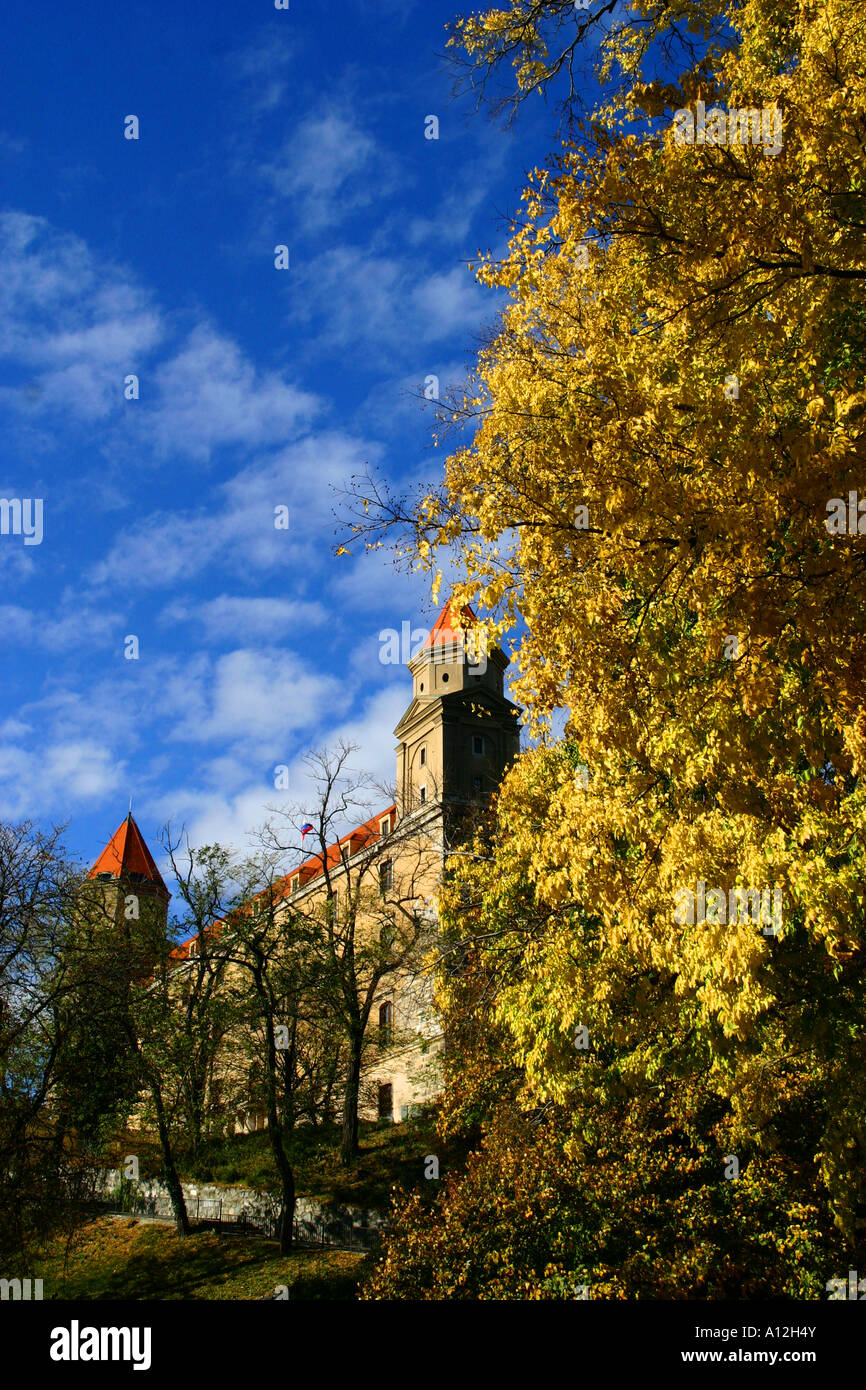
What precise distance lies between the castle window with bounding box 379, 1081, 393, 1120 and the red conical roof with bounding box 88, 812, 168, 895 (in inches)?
1083

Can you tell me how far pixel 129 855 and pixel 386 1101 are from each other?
3076 cm

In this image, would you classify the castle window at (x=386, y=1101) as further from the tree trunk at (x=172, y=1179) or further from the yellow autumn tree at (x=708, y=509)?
the yellow autumn tree at (x=708, y=509)

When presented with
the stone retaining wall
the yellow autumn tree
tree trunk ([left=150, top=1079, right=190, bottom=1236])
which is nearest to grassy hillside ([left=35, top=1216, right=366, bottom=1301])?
tree trunk ([left=150, top=1079, right=190, bottom=1236])

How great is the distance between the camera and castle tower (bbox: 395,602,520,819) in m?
42.3

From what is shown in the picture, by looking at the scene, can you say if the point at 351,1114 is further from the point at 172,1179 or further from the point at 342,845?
the point at 342,845


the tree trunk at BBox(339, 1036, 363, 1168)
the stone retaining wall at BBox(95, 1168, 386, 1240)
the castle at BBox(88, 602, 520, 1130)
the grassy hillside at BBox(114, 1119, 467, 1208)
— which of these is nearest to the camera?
the stone retaining wall at BBox(95, 1168, 386, 1240)

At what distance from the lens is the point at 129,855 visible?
61.7 metres

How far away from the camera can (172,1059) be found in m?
22.3

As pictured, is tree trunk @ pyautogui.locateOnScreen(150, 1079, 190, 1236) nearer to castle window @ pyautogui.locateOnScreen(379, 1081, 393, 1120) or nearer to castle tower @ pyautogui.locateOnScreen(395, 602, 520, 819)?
castle window @ pyautogui.locateOnScreen(379, 1081, 393, 1120)
